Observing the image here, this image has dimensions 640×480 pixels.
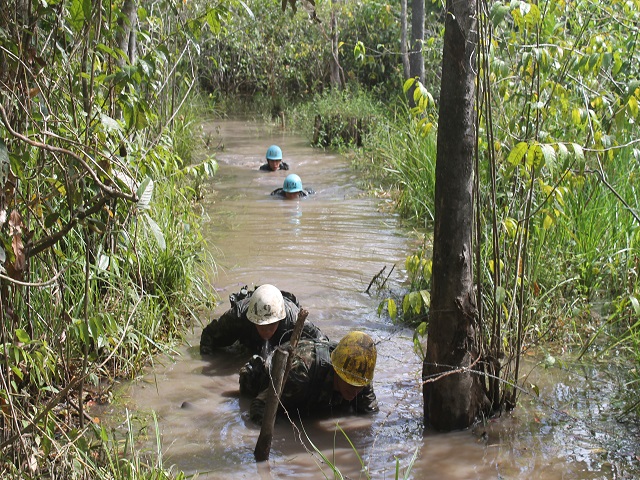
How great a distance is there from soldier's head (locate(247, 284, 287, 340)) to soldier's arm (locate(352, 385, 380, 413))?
2.61ft

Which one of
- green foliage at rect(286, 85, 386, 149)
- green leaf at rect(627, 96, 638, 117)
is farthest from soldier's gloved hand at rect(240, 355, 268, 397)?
green foliage at rect(286, 85, 386, 149)

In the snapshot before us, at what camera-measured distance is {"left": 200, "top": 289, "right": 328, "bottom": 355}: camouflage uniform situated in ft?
17.2

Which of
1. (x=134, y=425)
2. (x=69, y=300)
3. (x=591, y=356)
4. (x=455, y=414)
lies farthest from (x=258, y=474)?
(x=591, y=356)

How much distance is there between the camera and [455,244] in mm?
3980

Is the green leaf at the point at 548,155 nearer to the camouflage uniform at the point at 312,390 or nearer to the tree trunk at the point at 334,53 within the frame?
the camouflage uniform at the point at 312,390

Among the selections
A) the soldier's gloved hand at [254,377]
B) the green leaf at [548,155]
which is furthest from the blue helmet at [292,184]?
the green leaf at [548,155]

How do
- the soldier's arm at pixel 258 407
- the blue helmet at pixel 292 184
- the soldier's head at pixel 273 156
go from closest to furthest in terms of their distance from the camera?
the soldier's arm at pixel 258 407, the blue helmet at pixel 292 184, the soldier's head at pixel 273 156

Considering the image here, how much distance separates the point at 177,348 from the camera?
544 centimetres

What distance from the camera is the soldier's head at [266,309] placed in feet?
16.4

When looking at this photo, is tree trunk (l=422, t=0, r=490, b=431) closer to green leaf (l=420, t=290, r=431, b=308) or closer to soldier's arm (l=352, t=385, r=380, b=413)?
green leaf (l=420, t=290, r=431, b=308)

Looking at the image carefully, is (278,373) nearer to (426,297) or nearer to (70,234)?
(426,297)

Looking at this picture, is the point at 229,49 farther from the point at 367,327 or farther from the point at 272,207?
the point at 367,327

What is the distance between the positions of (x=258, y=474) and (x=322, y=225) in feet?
17.1

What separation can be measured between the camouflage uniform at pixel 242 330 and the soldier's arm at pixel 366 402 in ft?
2.05
